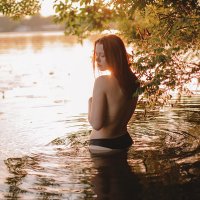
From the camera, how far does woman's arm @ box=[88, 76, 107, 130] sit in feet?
21.0

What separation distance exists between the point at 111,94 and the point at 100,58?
20.0 inches

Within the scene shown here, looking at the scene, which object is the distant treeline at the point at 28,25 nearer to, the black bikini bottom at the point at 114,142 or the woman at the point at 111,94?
the black bikini bottom at the point at 114,142

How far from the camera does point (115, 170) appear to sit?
6645mm

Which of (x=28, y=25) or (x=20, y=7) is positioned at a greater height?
(x=20, y=7)

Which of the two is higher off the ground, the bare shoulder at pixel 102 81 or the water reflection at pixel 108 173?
the bare shoulder at pixel 102 81

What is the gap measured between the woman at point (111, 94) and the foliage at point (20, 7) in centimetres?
393

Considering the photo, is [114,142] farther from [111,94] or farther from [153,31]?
[153,31]

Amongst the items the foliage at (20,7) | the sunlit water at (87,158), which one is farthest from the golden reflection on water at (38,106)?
the foliage at (20,7)

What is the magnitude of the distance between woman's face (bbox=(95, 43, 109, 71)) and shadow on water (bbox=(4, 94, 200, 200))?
1431mm

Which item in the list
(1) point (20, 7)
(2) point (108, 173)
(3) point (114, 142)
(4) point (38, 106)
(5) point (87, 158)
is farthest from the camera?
(4) point (38, 106)

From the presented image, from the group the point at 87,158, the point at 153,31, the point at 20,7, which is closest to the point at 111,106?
the point at 87,158

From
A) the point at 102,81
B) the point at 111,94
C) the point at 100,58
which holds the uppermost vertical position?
the point at 100,58

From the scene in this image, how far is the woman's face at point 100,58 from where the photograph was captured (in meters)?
6.36

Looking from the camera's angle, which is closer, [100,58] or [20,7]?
[100,58]
